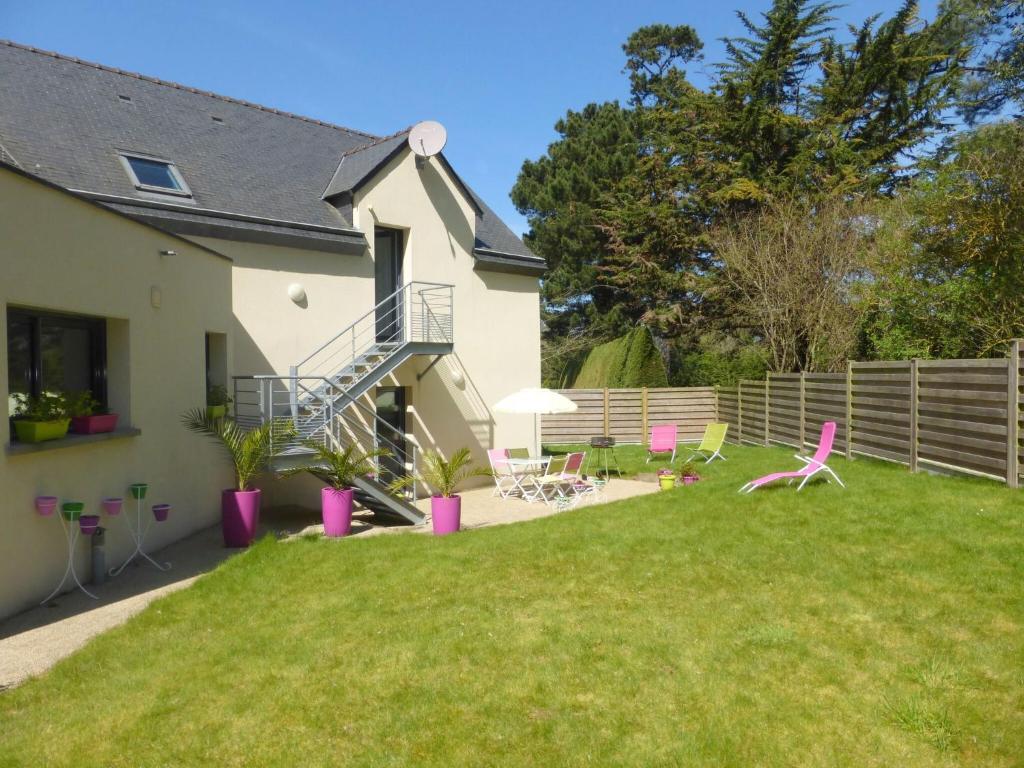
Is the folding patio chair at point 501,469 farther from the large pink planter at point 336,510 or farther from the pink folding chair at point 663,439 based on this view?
the pink folding chair at point 663,439

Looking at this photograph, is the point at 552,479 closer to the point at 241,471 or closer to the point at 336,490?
the point at 336,490

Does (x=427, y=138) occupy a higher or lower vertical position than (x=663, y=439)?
higher

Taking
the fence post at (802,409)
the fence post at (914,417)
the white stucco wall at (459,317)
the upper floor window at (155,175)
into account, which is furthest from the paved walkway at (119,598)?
the fence post at (802,409)

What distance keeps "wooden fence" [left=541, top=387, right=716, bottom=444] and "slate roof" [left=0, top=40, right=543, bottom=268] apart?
692 centimetres

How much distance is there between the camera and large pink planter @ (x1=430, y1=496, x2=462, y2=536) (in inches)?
424

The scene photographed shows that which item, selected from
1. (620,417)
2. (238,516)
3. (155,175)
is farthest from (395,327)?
(620,417)

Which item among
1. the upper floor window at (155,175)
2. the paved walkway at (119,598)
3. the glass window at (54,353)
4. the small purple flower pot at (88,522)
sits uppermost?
the upper floor window at (155,175)

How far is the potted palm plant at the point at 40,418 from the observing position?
723cm

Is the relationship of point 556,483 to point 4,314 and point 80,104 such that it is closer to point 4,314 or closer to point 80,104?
point 4,314

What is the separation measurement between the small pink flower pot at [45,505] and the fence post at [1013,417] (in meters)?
11.0

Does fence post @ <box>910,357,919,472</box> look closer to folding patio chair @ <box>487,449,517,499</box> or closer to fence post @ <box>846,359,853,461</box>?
fence post @ <box>846,359,853,461</box>

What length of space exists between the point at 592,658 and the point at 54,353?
6.80 metres

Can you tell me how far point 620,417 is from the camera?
2355cm

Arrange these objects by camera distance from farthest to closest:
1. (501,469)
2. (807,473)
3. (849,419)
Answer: (501,469) → (849,419) → (807,473)
